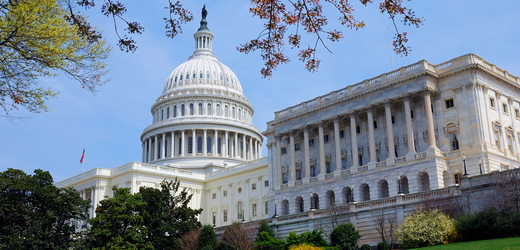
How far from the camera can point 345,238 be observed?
49406 mm

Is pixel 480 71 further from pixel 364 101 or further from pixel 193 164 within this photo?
pixel 193 164

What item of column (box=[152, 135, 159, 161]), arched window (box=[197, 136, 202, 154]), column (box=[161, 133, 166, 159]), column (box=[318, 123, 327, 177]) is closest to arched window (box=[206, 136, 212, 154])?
arched window (box=[197, 136, 202, 154])

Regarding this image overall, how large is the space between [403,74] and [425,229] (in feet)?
84.9

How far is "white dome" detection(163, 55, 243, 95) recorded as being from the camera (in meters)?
134

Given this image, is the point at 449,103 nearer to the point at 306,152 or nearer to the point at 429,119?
the point at 429,119

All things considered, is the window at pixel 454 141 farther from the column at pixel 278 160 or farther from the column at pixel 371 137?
the column at pixel 278 160

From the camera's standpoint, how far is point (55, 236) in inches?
2354

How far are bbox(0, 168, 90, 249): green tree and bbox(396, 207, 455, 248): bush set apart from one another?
3434cm

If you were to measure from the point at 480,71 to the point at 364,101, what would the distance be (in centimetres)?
1342

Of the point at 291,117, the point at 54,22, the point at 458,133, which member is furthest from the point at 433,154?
the point at 54,22

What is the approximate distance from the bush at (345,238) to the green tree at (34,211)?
28071mm

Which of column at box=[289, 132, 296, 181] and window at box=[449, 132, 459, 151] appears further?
column at box=[289, 132, 296, 181]

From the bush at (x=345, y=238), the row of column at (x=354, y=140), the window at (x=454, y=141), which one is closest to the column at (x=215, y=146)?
the row of column at (x=354, y=140)

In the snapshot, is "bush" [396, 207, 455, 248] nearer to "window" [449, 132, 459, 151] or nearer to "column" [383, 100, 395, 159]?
"window" [449, 132, 459, 151]
